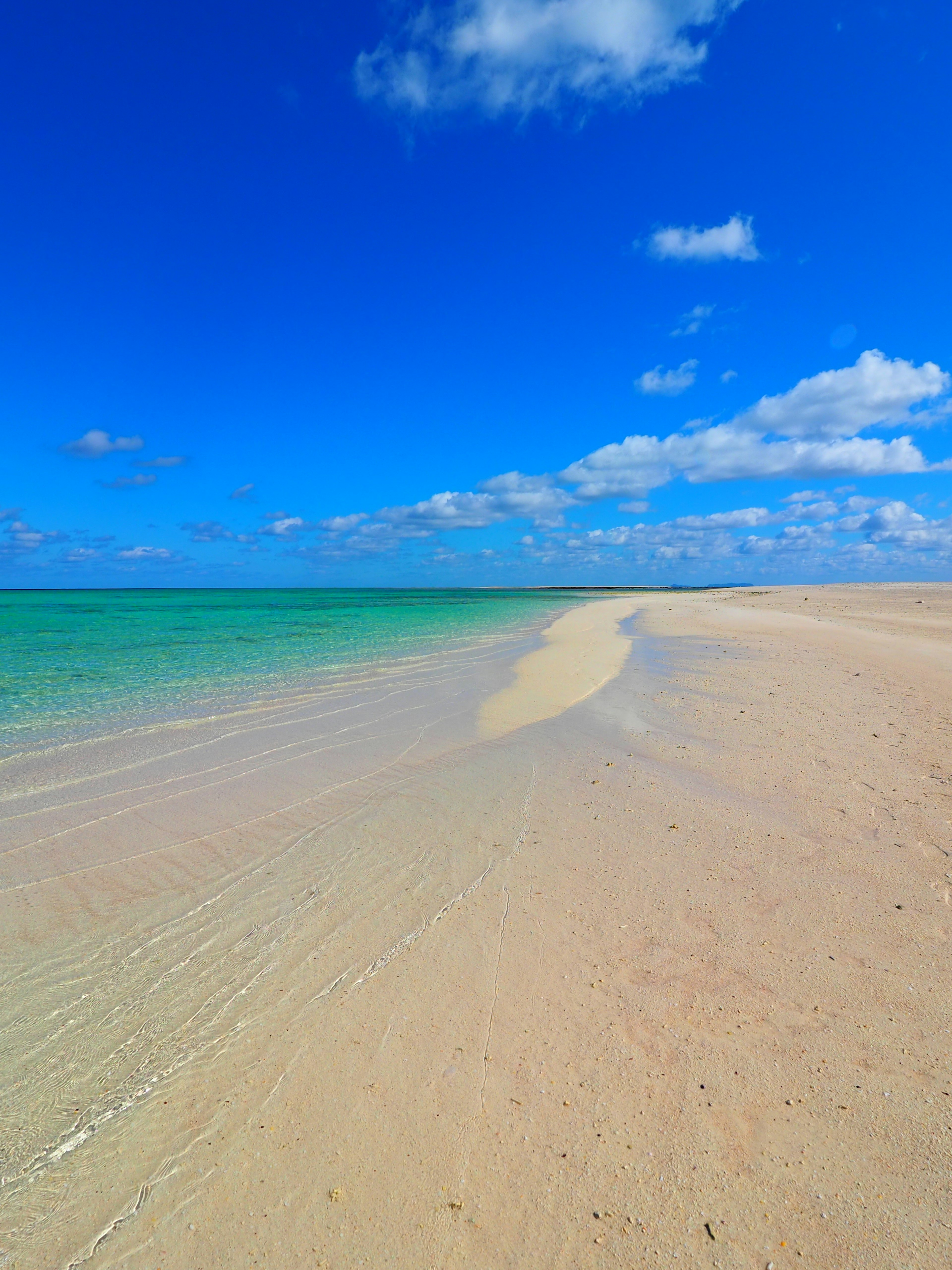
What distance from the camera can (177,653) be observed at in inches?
858

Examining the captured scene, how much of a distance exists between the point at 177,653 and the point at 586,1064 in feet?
70.7

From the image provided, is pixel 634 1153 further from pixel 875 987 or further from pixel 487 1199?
pixel 875 987

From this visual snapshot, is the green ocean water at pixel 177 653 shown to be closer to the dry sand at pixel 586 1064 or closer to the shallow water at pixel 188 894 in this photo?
the shallow water at pixel 188 894

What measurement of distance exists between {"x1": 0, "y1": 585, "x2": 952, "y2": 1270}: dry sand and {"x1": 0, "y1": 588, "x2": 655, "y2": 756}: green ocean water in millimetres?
7946

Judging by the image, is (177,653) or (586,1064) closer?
(586,1064)

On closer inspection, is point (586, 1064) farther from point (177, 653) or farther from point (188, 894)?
point (177, 653)

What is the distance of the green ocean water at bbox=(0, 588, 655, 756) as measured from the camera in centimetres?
1219

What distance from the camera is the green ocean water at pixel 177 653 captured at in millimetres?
12188

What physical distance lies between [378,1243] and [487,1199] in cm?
46

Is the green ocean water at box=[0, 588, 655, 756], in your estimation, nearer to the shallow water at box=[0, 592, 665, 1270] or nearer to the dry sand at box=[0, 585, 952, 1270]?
the shallow water at box=[0, 592, 665, 1270]

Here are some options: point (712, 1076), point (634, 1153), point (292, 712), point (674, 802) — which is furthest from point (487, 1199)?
point (292, 712)

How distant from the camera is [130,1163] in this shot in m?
2.87

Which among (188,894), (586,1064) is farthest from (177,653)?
(586,1064)

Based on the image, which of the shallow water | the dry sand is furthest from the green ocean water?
the dry sand
